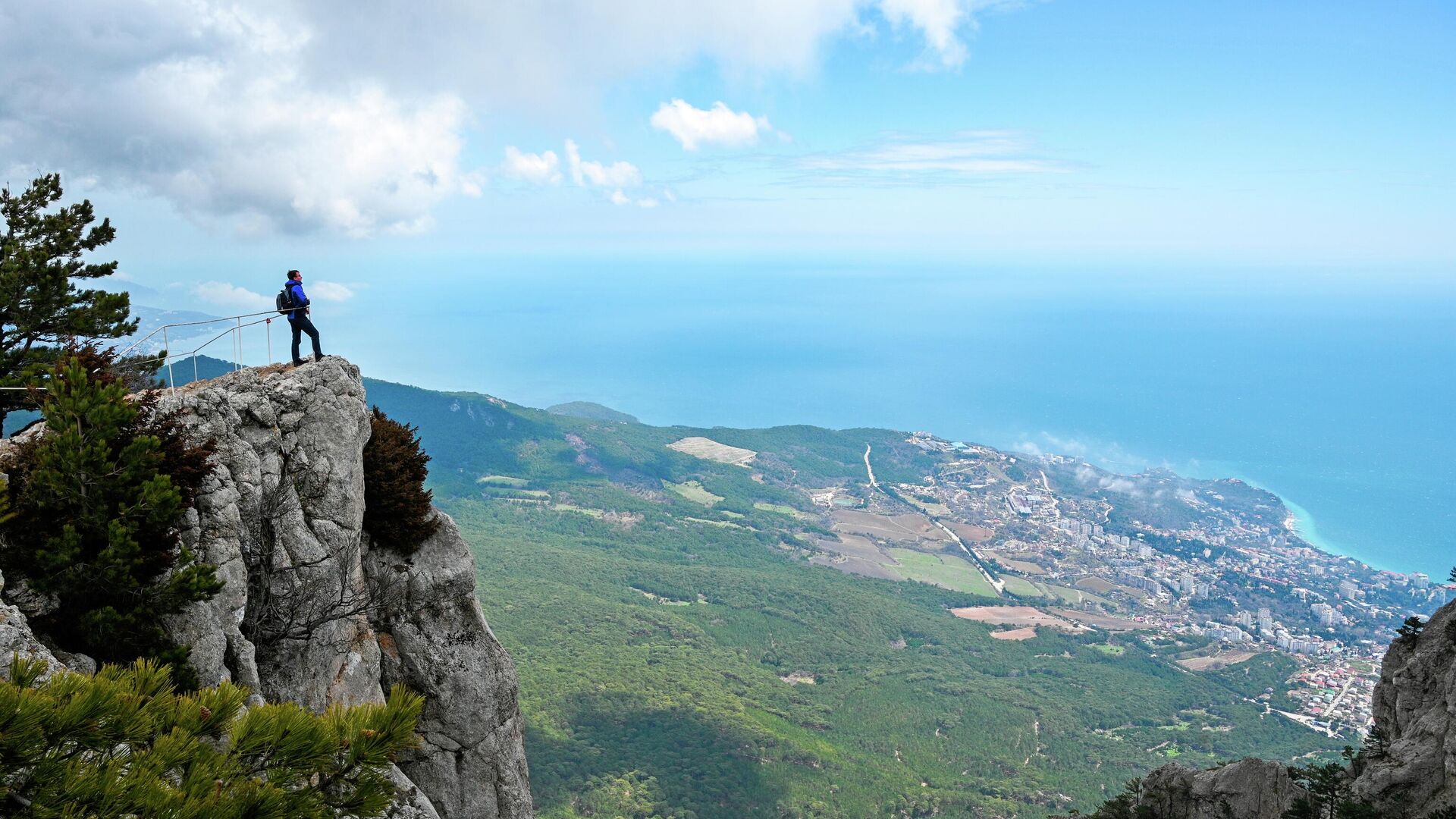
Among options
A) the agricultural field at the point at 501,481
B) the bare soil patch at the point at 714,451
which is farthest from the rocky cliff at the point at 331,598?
the bare soil patch at the point at 714,451

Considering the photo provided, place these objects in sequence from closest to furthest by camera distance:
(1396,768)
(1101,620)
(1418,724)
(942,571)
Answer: (1396,768) → (1418,724) → (1101,620) → (942,571)

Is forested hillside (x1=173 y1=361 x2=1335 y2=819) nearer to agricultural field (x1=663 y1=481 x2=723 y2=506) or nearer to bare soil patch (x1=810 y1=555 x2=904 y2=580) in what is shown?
agricultural field (x1=663 y1=481 x2=723 y2=506)

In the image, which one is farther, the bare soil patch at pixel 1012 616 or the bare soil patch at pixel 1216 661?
the bare soil patch at pixel 1012 616

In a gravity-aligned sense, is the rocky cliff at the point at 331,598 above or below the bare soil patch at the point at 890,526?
above

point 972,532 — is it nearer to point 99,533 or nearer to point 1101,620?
point 1101,620

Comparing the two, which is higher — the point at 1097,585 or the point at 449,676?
the point at 449,676

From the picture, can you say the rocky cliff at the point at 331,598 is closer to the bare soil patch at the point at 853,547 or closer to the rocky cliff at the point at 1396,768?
the rocky cliff at the point at 1396,768

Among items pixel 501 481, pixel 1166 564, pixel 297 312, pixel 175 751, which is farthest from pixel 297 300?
pixel 1166 564
